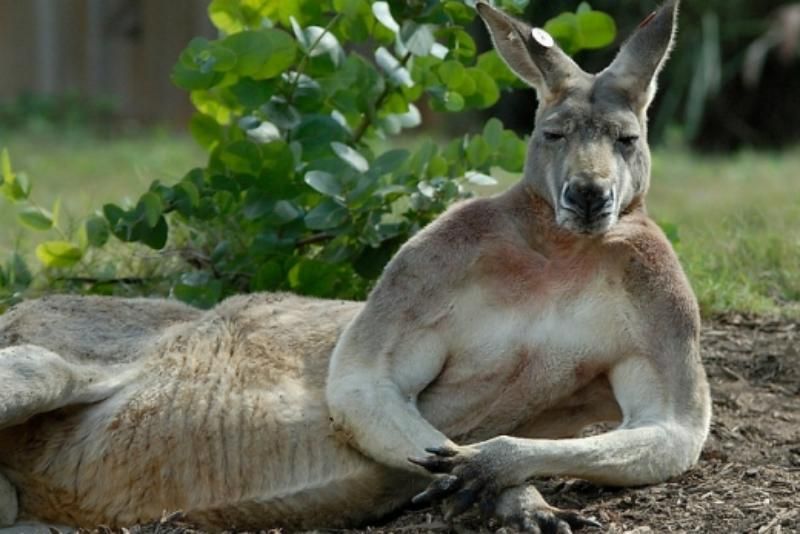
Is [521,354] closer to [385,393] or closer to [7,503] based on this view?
[385,393]

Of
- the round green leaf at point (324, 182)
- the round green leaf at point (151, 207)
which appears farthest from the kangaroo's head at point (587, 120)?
the round green leaf at point (151, 207)

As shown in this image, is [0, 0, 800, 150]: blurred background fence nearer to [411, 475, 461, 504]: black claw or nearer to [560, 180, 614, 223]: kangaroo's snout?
[560, 180, 614, 223]: kangaroo's snout

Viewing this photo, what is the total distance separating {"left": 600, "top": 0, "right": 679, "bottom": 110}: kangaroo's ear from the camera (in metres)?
4.54

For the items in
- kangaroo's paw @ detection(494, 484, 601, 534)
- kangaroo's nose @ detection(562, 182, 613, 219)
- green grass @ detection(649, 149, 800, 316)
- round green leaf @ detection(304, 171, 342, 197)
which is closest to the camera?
kangaroo's paw @ detection(494, 484, 601, 534)

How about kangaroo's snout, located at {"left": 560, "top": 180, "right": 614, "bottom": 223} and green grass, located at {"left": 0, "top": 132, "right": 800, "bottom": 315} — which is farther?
green grass, located at {"left": 0, "top": 132, "right": 800, "bottom": 315}

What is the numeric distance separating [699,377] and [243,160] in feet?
6.58

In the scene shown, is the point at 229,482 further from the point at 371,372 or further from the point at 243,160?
the point at 243,160

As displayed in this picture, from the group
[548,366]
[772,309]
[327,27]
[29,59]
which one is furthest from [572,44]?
[29,59]

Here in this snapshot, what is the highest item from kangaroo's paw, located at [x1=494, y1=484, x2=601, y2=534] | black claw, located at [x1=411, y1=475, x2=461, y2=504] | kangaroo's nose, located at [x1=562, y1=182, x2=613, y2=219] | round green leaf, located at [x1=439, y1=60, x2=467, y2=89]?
kangaroo's nose, located at [x1=562, y1=182, x2=613, y2=219]

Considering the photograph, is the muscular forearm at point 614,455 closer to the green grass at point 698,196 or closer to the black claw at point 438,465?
the black claw at point 438,465

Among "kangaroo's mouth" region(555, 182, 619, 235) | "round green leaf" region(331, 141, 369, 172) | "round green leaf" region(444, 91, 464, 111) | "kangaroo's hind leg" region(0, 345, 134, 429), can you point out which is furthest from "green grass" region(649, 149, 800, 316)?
"kangaroo's hind leg" region(0, 345, 134, 429)

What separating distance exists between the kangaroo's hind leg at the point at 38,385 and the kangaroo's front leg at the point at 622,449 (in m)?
1.13

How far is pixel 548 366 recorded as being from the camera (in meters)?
4.31

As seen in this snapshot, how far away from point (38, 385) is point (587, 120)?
1.69m
